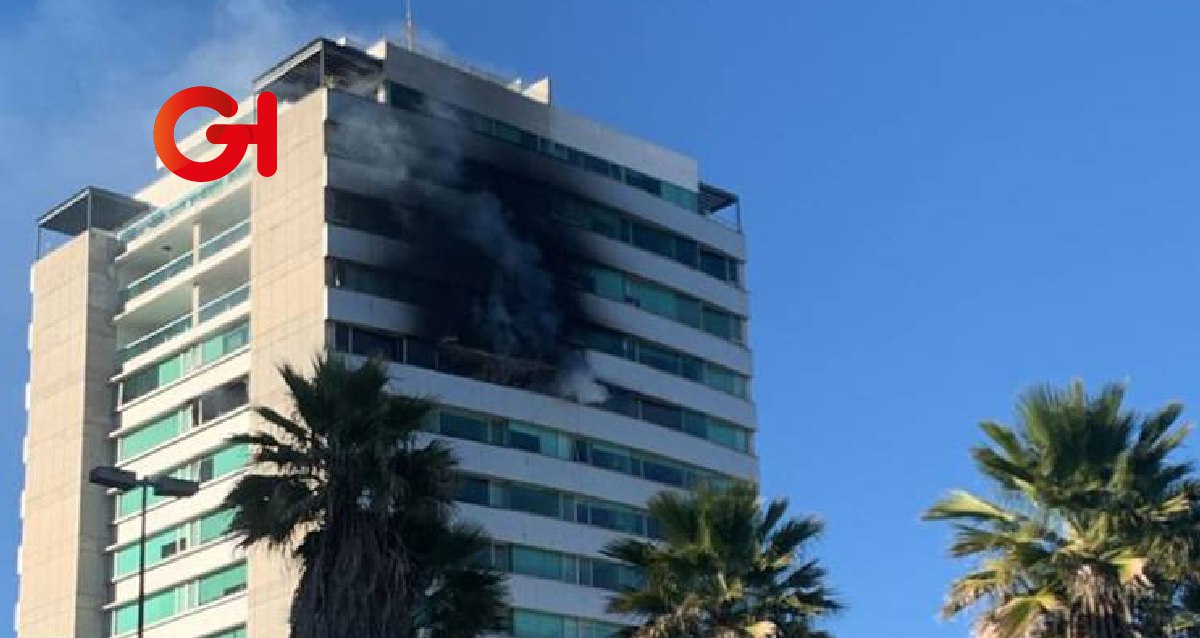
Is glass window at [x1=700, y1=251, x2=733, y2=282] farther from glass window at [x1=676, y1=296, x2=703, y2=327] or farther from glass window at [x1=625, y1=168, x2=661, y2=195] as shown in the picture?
glass window at [x1=625, y1=168, x2=661, y2=195]

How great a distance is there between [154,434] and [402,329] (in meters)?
15.0

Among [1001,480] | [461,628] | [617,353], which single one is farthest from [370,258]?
[1001,480]

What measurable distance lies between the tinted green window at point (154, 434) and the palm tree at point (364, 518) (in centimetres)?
4707

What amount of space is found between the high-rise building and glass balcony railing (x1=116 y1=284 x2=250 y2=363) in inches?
7.9

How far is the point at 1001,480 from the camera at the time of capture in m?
41.9

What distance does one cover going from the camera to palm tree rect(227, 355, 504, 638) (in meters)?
45.7

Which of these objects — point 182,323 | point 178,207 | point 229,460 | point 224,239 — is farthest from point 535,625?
point 178,207

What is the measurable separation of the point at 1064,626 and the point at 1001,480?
3.16m

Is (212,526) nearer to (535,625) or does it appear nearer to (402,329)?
(402,329)

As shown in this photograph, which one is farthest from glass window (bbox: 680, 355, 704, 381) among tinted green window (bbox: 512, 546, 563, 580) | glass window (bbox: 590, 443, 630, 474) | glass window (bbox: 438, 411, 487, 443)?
glass window (bbox: 438, 411, 487, 443)

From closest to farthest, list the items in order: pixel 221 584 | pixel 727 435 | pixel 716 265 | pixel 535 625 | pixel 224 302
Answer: pixel 535 625 → pixel 221 584 → pixel 224 302 → pixel 727 435 → pixel 716 265

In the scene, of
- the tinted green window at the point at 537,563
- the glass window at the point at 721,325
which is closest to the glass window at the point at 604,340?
the glass window at the point at 721,325

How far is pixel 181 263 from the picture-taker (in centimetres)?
9712

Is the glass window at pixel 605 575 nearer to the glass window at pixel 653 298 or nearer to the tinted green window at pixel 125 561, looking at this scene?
the glass window at pixel 653 298
